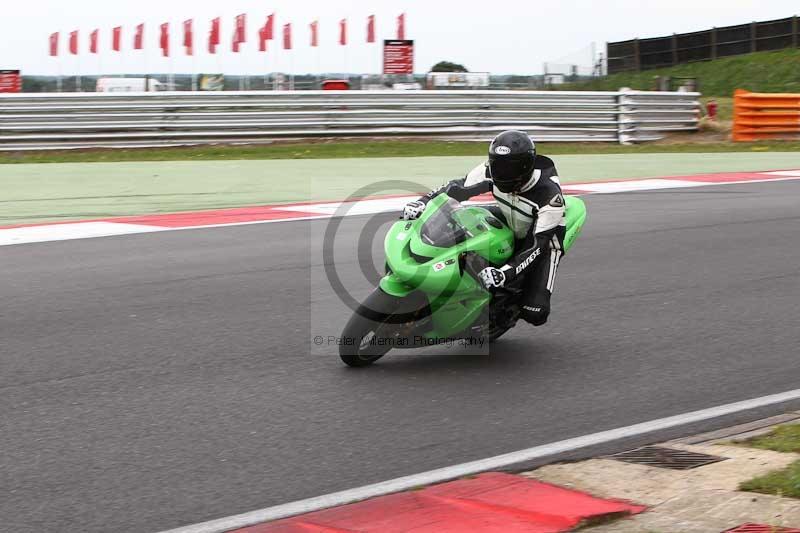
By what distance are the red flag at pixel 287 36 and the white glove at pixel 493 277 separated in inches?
1606

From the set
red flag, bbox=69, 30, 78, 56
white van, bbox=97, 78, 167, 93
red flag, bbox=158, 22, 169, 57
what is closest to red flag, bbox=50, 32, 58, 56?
red flag, bbox=69, 30, 78, 56

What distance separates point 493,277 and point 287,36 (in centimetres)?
4122

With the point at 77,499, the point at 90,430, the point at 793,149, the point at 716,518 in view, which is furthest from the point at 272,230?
the point at 793,149

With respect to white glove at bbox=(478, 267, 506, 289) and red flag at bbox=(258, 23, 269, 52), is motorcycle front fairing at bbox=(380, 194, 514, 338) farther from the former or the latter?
red flag at bbox=(258, 23, 269, 52)

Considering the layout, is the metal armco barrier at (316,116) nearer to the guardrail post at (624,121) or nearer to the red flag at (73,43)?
the guardrail post at (624,121)

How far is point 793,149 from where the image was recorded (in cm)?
2422

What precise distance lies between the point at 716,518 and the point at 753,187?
13.3 m

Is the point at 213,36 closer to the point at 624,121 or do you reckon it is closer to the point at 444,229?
the point at 624,121

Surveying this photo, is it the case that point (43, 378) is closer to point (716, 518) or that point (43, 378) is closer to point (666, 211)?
point (716, 518)

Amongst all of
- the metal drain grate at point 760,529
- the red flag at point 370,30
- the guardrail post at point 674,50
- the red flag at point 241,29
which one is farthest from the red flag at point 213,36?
the metal drain grate at point 760,529

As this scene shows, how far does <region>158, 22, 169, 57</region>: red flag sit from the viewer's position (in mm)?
46344

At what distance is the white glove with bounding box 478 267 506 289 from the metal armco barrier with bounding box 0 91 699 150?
16.4m

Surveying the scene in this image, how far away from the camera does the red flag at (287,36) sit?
45.7 metres

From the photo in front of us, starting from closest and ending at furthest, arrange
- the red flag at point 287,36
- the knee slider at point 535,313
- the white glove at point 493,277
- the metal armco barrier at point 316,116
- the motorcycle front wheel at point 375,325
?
the white glove at point 493,277, the motorcycle front wheel at point 375,325, the knee slider at point 535,313, the metal armco barrier at point 316,116, the red flag at point 287,36
